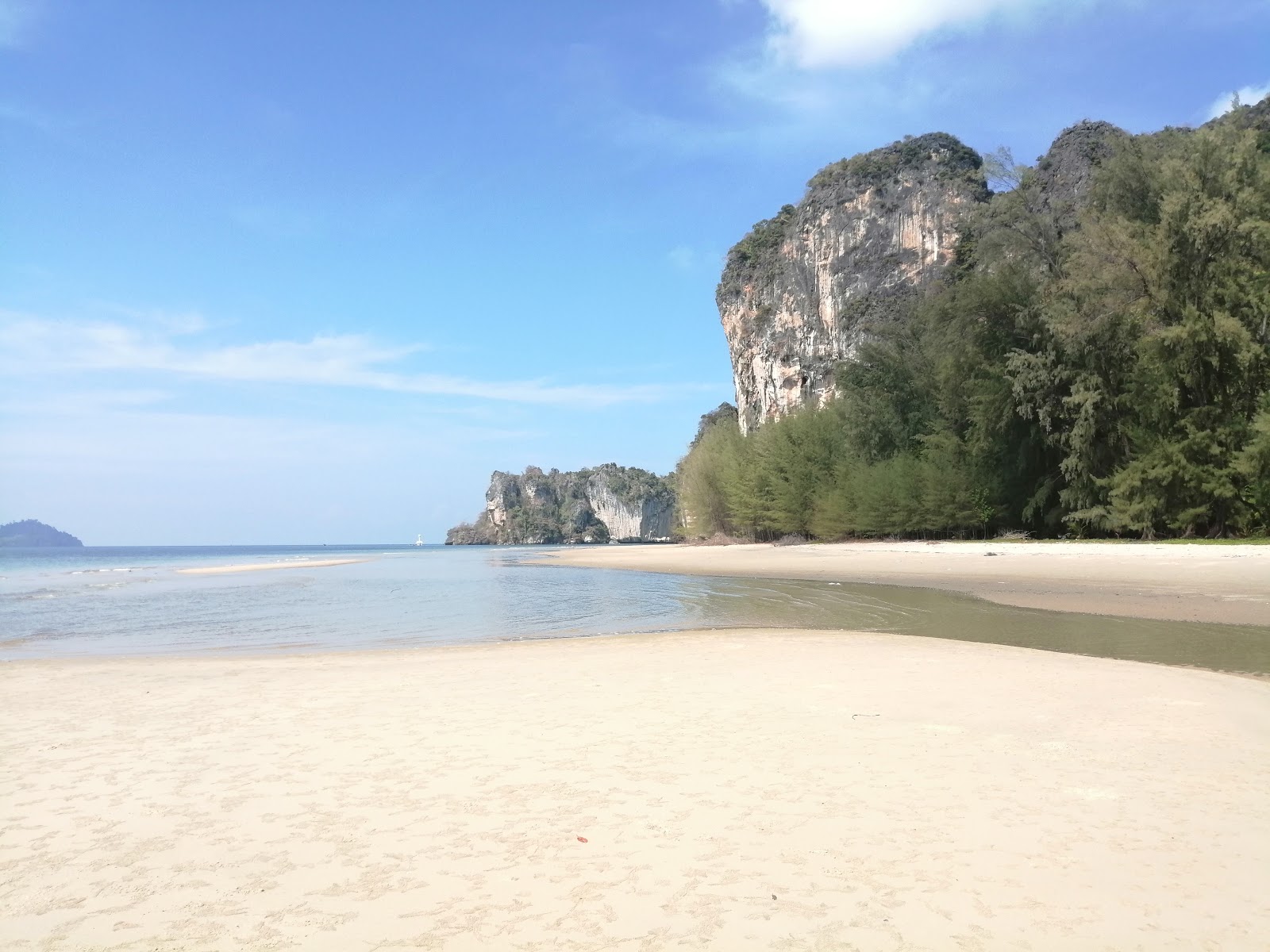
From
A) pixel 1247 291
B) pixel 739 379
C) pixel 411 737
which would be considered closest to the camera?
pixel 411 737

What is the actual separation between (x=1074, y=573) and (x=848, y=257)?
6493 cm

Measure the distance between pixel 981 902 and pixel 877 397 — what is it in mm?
45672

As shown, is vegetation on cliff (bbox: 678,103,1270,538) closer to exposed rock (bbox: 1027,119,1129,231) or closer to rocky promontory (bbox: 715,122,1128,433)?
exposed rock (bbox: 1027,119,1129,231)

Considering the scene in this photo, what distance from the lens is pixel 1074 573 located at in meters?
20.3

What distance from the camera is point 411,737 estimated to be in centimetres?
625

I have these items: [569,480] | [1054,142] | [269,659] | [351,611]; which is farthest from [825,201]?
[569,480]

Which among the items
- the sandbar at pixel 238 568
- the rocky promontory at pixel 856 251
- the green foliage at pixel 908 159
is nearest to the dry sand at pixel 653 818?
the sandbar at pixel 238 568

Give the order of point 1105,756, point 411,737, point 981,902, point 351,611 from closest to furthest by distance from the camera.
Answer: point 981,902
point 1105,756
point 411,737
point 351,611

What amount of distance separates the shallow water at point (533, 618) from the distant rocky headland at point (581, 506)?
473 ft

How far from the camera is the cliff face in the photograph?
7512 centimetres

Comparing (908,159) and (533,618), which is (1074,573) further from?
(908,159)

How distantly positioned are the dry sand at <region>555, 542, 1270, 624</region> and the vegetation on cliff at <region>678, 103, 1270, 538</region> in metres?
3.72

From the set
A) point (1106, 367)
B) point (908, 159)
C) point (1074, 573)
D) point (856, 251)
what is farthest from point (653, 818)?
point (908, 159)

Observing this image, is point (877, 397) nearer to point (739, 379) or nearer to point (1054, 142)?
point (1054, 142)
